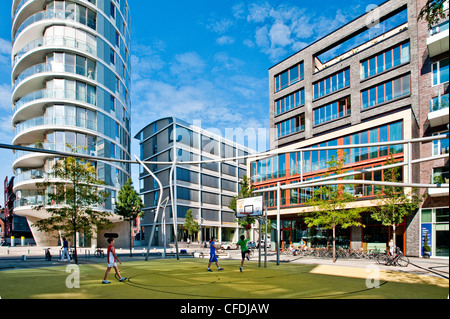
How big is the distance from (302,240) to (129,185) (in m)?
19.9

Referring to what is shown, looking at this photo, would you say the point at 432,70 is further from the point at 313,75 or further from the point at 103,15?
the point at 103,15

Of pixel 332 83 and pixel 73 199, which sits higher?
pixel 332 83

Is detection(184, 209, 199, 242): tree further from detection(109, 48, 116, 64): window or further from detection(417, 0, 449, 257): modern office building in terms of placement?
detection(417, 0, 449, 257): modern office building

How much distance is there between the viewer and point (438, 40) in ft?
84.2

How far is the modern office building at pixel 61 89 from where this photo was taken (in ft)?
123

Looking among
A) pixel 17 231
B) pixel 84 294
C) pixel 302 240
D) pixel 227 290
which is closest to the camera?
pixel 84 294

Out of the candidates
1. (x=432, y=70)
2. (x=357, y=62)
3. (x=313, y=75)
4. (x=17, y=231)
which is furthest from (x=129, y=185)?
(x=17, y=231)

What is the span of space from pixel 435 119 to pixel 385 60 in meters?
7.58

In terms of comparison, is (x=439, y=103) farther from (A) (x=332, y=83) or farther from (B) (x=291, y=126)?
(B) (x=291, y=126)

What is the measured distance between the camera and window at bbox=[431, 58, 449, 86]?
1045 inches

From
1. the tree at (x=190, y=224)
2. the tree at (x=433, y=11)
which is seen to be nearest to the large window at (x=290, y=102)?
the tree at (x=433, y=11)

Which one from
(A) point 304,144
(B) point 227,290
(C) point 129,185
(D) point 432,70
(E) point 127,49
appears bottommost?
(B) point 227,290

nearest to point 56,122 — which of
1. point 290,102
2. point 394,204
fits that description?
point 290,102

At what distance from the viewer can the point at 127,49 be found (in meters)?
51.4
